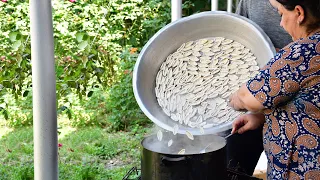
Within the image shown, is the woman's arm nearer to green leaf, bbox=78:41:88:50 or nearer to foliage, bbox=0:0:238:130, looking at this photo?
green leaf, bbox=78:41:88:50

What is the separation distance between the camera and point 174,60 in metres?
2.06

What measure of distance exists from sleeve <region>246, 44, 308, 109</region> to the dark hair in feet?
0.35

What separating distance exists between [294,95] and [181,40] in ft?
2.44

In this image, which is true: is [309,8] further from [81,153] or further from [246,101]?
[81,153]

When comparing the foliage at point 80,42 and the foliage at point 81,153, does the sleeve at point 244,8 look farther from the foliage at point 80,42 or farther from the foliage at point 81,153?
the foliage at point 81,153

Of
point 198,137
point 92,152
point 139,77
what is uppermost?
point 139,77

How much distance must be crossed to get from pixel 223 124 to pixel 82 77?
2.92 feet

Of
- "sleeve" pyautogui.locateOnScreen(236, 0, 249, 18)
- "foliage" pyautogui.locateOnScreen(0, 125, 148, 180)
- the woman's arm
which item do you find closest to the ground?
"foliage" pyautogui.locateOnScreen(0, 125, 148, 180)

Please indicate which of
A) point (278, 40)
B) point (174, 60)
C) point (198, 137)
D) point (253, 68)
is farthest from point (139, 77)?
point (278, 40)

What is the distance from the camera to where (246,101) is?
1.55 meters

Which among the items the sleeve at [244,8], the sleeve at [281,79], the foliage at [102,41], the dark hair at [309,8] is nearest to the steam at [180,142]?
the sleeve at [281,79]

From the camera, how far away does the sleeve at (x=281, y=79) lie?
145cm

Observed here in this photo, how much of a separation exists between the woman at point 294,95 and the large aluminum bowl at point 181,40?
0.36 m

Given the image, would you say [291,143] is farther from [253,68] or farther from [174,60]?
[174,60]
